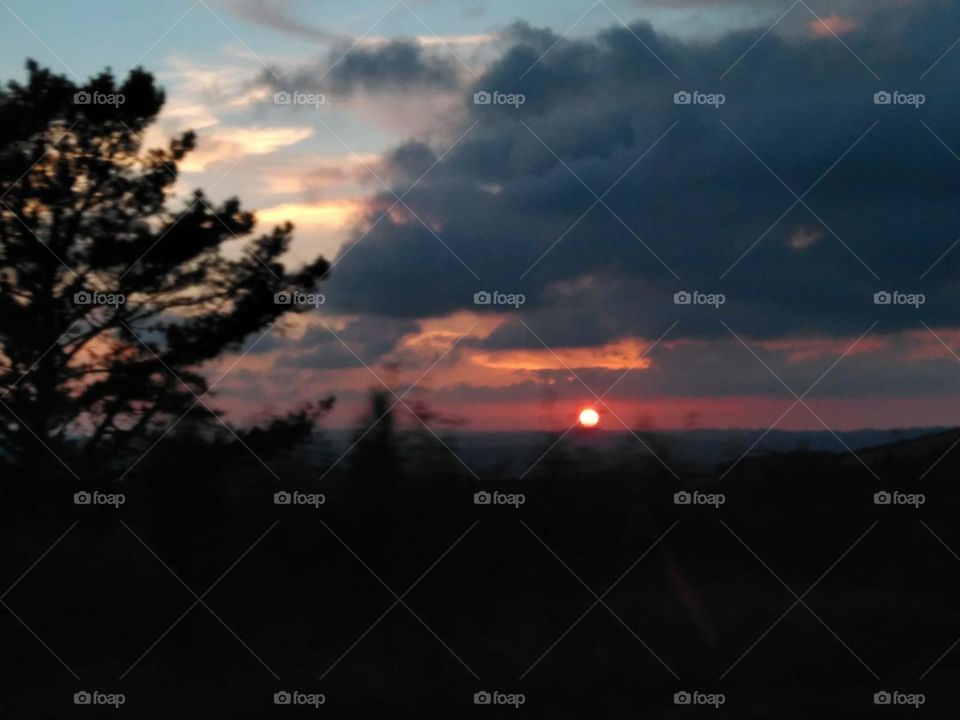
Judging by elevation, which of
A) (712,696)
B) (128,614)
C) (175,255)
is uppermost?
(175,255)

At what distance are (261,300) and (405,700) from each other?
225 cm

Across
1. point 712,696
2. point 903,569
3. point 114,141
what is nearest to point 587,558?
point 712,696

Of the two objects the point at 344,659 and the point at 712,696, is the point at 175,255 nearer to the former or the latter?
the point at 344,659

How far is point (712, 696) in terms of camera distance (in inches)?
282

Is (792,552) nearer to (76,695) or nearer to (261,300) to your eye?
(261,300)

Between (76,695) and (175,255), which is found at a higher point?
(175,255)

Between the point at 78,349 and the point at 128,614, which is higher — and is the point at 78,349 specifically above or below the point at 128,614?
above

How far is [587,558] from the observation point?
23.8 ft

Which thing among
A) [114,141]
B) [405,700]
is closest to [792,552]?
[405,700]

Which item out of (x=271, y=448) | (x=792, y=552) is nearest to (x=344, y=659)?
(x=271, y=448)

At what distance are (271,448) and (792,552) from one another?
283 cm

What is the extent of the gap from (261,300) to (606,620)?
8.25 ft

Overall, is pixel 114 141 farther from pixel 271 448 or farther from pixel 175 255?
pixel 271 448

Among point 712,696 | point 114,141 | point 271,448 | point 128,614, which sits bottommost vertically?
point 712,696
